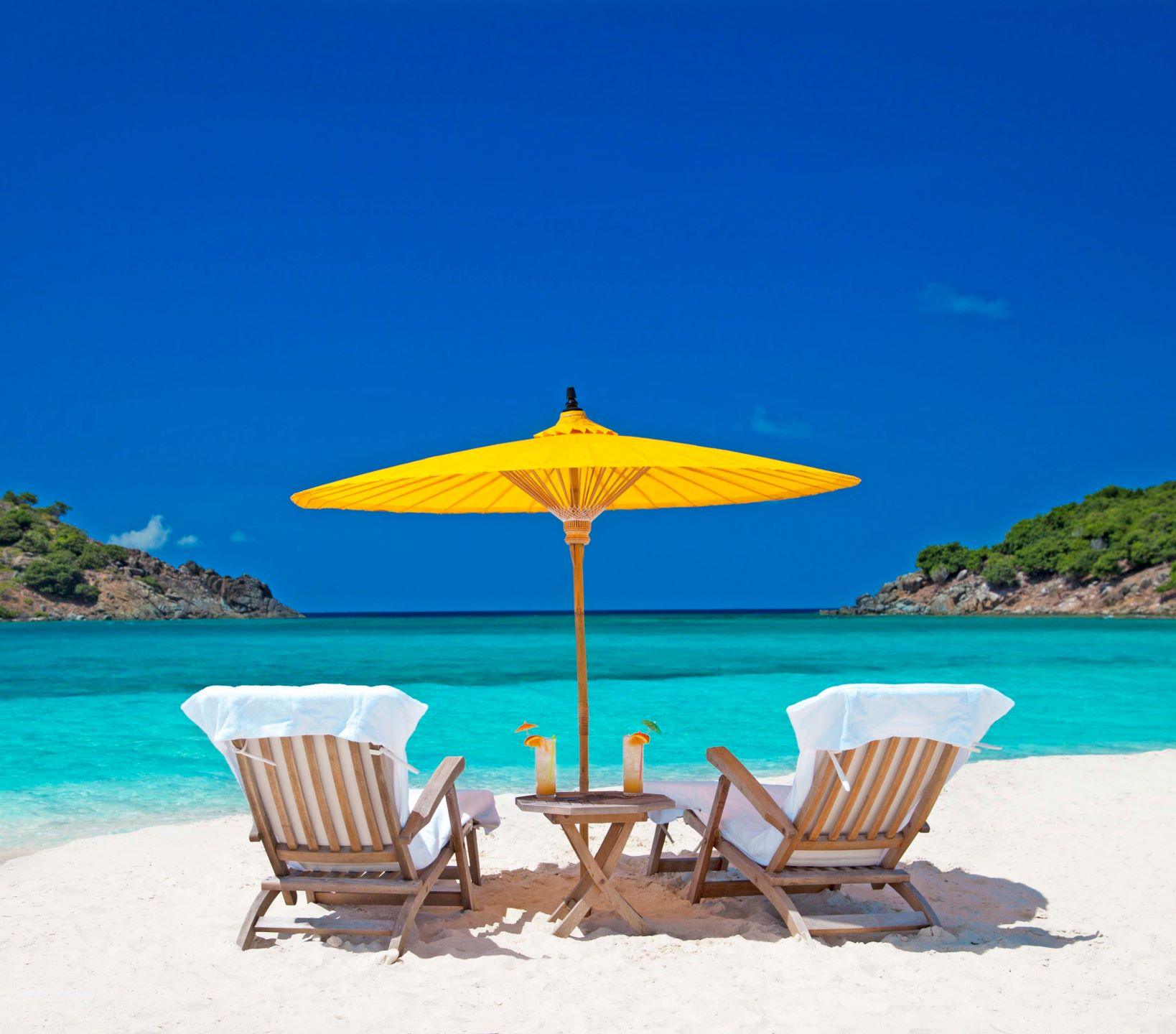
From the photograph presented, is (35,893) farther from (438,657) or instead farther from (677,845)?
(438,657)

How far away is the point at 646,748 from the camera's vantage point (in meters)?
10.4

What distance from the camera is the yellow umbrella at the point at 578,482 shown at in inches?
147

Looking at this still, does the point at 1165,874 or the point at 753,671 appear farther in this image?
the point at 753,671

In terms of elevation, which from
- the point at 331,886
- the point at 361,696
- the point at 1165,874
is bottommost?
the point at 1165,874

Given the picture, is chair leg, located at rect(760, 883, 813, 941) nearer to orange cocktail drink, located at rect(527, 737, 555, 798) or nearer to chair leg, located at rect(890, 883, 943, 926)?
chair leg, located at rect(890, 883, 943, 926)

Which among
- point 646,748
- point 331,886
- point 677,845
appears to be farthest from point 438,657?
point 331,886

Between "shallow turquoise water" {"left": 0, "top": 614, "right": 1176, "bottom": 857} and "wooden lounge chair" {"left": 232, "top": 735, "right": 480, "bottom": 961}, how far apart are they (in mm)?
3402

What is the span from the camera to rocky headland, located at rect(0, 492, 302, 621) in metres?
66.2

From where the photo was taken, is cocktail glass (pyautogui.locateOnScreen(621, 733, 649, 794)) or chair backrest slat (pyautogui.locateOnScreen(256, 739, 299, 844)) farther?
cocktail glass (pyautogui.locateOnScreen(621, 733, 649, 794))

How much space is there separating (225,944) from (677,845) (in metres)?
2.54

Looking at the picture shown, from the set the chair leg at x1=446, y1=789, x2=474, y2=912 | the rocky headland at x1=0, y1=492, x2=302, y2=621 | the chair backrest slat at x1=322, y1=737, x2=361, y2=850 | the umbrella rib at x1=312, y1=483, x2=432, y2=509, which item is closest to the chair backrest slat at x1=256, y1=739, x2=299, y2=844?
the chair backrest slat at x1=322, y1=737, x2=361, y2=850

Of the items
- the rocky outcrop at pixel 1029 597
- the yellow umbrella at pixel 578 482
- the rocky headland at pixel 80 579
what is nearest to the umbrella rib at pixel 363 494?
the yellow umbrella at pixel 578 482

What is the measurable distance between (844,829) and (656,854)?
3.57 feet

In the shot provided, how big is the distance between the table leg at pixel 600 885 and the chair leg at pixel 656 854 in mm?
629
